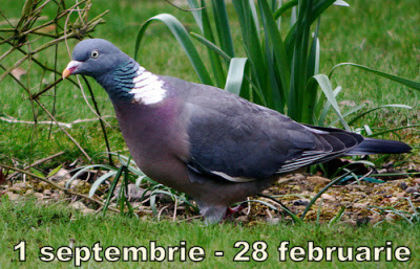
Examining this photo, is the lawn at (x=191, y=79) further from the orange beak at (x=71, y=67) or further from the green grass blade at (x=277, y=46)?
the green grass blade at (x=277, y=46)

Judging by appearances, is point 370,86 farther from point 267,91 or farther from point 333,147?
point 333,147

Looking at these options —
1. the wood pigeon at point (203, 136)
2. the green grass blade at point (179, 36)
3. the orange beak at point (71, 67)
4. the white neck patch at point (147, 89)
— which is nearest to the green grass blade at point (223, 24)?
the green grass blade at point (179, 36)

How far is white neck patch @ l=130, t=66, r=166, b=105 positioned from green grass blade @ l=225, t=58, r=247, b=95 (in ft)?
2.02

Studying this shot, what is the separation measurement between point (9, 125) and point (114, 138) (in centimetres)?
83

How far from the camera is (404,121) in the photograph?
4297 millimetres

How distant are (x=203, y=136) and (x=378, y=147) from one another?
1.02 meters

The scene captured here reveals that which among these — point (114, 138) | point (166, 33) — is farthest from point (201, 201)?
point (166, 33)

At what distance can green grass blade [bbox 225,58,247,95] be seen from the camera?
348 centimetres

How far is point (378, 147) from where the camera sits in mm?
3234

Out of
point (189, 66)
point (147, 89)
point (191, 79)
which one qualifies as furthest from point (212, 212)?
point (189, 66)

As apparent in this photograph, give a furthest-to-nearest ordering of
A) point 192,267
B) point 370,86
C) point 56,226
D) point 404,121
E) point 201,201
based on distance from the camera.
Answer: point 370,86 < point 404,121 < point 201,201 < point 56,226 < point 192,267

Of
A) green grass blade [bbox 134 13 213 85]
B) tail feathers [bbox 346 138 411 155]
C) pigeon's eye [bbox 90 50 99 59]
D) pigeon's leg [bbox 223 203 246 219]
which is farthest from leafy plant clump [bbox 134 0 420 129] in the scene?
pigeon's eye [bbox 90 50 99 59]

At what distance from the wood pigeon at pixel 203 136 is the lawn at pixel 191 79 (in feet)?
0.85

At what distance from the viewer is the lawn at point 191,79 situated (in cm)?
273
